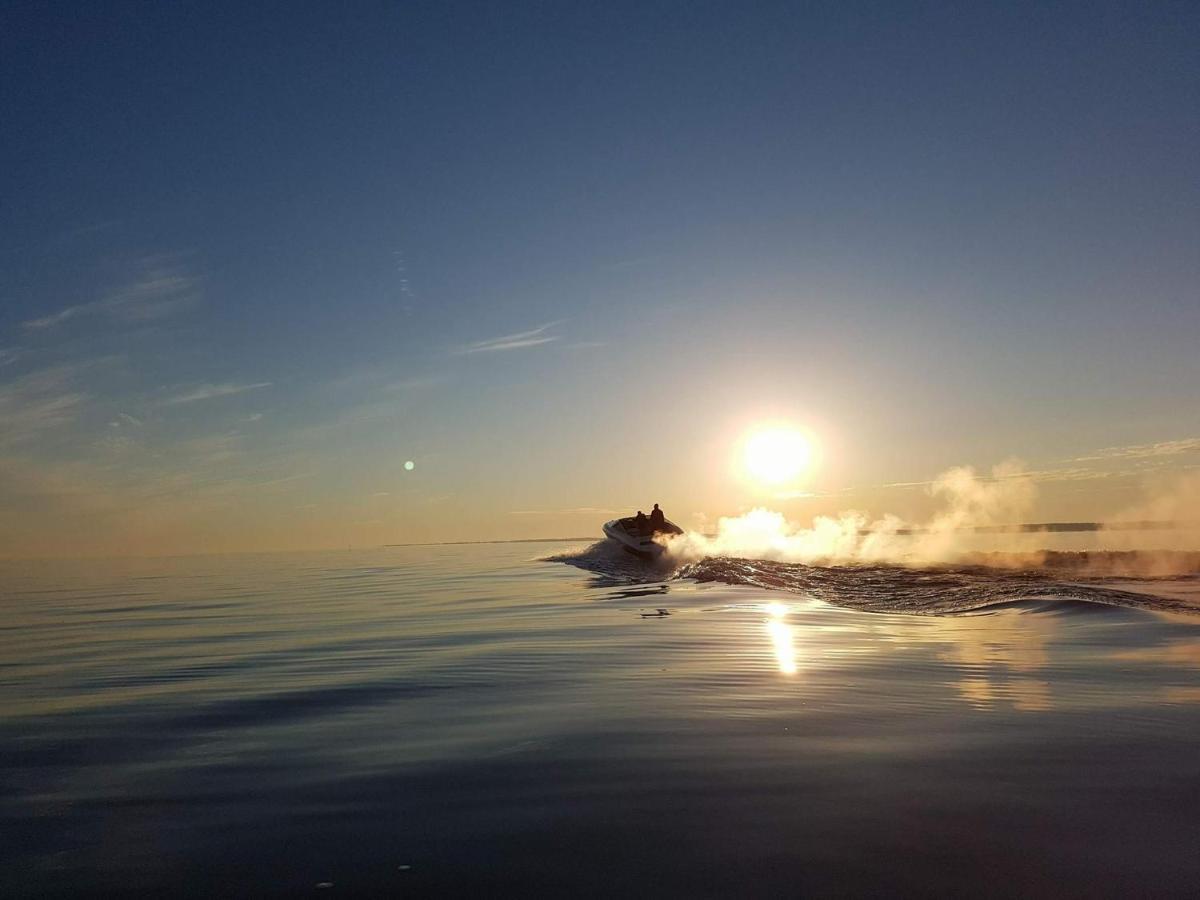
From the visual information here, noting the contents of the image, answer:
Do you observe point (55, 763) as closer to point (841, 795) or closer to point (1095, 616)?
point (841, 795)

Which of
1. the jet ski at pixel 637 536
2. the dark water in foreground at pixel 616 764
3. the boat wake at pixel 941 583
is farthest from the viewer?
the jet ski at pixel 637 536

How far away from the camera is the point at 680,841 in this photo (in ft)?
15.9

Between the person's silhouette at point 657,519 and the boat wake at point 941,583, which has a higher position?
the person's silhouette at point 657,519

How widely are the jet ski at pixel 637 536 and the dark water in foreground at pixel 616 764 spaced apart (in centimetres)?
2981

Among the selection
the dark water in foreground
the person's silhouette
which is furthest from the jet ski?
the dark water in foreground

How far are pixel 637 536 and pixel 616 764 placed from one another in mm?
40354

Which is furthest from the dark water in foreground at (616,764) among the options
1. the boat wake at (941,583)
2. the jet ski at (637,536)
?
the jet ski at (637,536)

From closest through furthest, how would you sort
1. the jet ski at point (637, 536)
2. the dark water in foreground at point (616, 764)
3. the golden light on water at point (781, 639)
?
the dark water in foreground at point (616, 764)
the golden light on water at point (781, 639)
the jet ski at point (637, 536)

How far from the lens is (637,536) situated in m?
46.7

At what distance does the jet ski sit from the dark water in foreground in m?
29.8

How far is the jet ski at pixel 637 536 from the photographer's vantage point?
1775 inches

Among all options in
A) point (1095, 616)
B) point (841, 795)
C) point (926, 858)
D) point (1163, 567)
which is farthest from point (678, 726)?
point (1163, 567)

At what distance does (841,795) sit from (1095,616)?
13894 mm

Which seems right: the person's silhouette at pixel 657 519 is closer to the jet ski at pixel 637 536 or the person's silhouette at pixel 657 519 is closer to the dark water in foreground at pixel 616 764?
the jet ski at pixel 637 536
